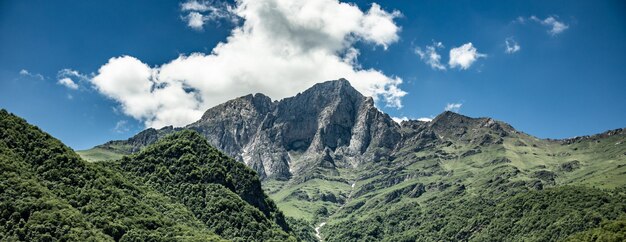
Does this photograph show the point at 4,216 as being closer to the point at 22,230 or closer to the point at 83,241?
the point at 22,230

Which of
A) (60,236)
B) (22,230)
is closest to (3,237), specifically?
(22,230)

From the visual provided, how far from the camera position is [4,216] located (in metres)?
196

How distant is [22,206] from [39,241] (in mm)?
17325

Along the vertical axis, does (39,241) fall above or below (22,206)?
below

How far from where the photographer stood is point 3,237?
189 m

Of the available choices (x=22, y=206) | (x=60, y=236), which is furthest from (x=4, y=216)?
(x=60, y=236)

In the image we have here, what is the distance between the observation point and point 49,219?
7835 inches

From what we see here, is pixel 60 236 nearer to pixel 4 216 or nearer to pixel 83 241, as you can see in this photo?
pixel 83 241

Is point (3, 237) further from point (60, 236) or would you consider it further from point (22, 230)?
point (60, 236)

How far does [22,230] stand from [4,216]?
10.6 metres

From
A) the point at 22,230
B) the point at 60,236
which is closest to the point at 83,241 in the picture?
the point at 60,236

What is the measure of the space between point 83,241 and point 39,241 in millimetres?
14389

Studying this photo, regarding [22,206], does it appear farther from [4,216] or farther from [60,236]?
[60,236]

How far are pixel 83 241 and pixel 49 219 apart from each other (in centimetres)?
1489
